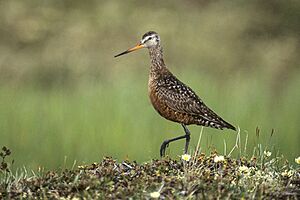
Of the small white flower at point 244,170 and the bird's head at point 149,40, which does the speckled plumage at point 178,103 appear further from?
the small white flower at point 244,170

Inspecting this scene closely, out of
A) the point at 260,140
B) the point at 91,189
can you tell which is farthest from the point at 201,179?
the point at 260,140

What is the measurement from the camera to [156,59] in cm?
845

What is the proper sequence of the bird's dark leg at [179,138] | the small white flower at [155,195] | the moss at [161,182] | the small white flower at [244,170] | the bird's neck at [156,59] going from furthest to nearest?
1. the bird's neck at [156,59]
2. the bird's dark leg at [179,138]
3. the small white flower at [244,170]
4. the moss at [161,182]
5. the small white flower at [155,195]

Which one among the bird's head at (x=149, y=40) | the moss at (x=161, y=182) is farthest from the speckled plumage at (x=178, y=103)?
the moss at (x=161, y=182)

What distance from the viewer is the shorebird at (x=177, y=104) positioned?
8117 mm

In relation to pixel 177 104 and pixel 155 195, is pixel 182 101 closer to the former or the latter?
pixel 177 104

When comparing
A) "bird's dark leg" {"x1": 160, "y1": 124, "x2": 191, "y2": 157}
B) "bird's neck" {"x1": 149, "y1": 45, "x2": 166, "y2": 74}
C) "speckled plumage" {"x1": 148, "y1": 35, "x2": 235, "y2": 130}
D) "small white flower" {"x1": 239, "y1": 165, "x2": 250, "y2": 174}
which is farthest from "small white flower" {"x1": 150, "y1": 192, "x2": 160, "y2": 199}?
"bird's neck" {"x1": 149, "y1": 45, "x2": 166, "y2": 74}

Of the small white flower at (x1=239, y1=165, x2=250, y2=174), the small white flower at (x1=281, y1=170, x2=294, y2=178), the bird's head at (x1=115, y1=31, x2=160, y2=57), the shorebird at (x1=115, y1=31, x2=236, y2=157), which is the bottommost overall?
the small white flower at (x1=281, y1=170, x2=294, y2=178)

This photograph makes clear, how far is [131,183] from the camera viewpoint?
6250 millimetres

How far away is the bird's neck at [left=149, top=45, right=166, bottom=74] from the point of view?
8.40 metres

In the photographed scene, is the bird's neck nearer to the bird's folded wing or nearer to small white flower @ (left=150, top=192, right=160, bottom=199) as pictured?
the bird's folded wing

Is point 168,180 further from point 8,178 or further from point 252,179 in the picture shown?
point 8,178

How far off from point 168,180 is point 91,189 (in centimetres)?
56

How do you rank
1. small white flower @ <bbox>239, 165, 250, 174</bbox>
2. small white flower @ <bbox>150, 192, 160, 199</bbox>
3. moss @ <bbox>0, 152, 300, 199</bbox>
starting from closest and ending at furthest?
1. small white flower @ <bbox>150, 192, 160, 199</bbox>
2. moss @ <bbox>0, 152, 300, 199</bbox>
3. small white flower @ <bbox>239, 165, 250, 174</bbox>
